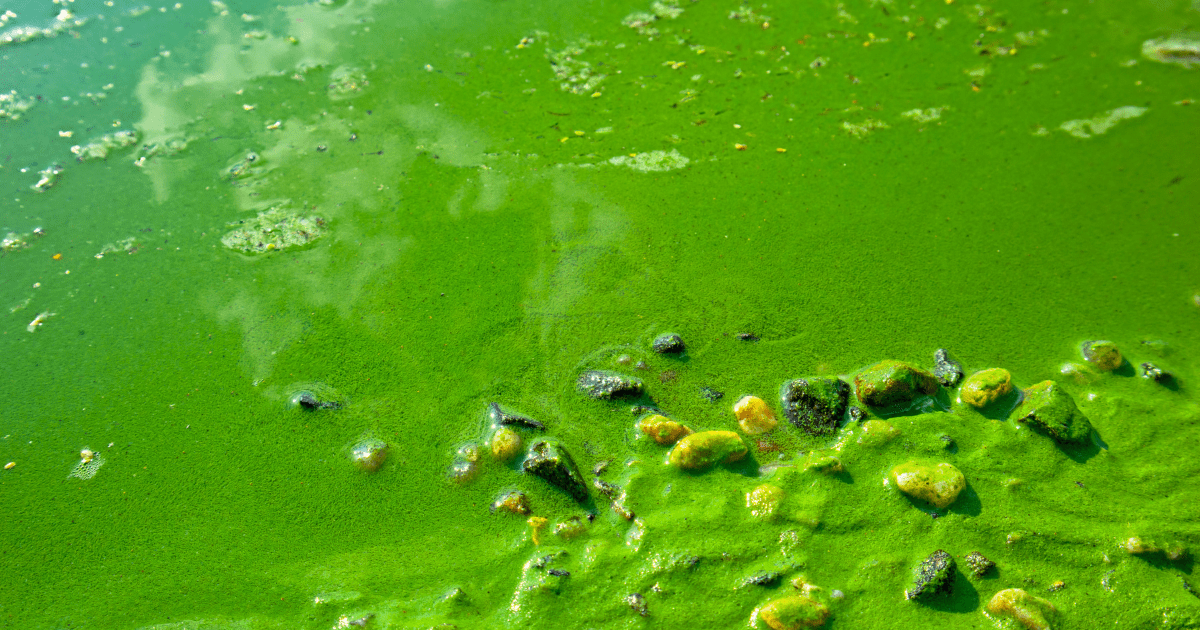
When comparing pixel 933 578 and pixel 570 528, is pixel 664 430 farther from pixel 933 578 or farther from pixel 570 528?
pixel 933 578

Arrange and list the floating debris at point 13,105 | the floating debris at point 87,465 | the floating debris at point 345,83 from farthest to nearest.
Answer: the floating debris at point 345,83 → the floating debris at point 13,105 → the floating debris at point 87,465

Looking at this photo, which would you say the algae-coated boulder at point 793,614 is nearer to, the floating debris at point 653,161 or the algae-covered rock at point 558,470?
the algae-covered rock at point 558,470

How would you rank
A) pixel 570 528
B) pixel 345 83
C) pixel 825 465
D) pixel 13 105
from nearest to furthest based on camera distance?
pixel 570 528 → pixel 825 465 → pixel 13 105 → pixel 345 83

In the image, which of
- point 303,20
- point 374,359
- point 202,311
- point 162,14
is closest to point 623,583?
point 374,359

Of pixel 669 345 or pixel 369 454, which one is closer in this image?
pixel 369 454

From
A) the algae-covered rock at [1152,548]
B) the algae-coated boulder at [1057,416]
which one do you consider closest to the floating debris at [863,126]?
the algae-coated boulder at [1057,416]

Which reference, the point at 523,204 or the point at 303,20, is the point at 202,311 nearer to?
the point at 523,204

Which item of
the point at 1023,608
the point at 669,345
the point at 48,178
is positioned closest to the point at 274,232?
the point at 48,178
